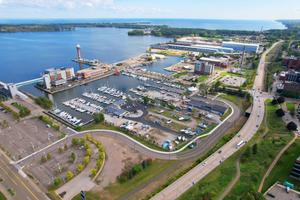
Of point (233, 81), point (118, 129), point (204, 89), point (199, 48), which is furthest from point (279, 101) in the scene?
point (199, 48)

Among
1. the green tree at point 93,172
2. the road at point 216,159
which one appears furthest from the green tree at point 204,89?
the green tree at point 93,172

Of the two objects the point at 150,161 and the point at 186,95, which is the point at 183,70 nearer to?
the point at 186,95

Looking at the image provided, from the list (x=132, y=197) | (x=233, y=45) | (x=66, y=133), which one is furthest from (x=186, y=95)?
(x=233, y=45)

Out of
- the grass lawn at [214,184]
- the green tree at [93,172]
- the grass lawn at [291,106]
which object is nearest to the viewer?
the grass lawn at [214,184]

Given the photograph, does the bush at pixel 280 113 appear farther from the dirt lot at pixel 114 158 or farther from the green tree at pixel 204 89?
the dirt lot at pixel 114 158

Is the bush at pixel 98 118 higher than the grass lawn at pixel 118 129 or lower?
higher

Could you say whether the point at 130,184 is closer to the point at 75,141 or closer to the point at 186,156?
the point at 186,156

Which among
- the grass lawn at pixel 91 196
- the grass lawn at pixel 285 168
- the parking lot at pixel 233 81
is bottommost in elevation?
the grass lawn at pixel 91 196
